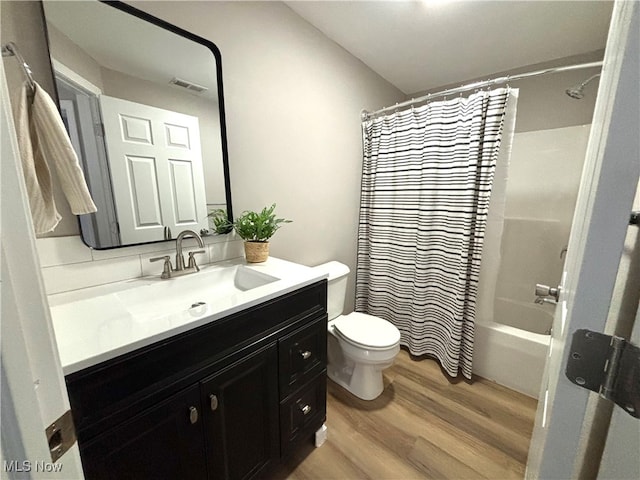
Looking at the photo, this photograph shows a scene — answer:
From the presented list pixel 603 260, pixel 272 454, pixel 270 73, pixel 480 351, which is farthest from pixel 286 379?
pixel 270 73

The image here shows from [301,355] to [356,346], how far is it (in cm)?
48

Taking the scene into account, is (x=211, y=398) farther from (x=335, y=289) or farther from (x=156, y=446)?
(x=335, y=289)

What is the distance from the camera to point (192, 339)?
783mm

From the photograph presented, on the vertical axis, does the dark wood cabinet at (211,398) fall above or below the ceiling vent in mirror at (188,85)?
below

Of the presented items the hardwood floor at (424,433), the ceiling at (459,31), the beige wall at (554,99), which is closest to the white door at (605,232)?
the hardwood floor at (424,433)

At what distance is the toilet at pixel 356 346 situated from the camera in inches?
59.6

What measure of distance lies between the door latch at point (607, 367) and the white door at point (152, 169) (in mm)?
1368

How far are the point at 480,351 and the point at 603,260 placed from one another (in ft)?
6.13

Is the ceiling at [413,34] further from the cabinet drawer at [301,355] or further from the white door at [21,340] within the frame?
the cabinet drawer at [301,355]

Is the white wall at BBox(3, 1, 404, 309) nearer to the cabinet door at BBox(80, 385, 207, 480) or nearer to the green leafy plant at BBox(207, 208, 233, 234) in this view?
the green leafy plant at BBox(207, 208, 233, 234)

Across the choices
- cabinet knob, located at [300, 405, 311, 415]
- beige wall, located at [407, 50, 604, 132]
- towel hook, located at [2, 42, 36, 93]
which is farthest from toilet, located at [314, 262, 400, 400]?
beige wall, located at [407, 50, 604, 132]

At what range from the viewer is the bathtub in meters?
1.61

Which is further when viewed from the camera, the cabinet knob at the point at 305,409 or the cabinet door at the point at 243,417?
the cabinet knob at the point at 305,409

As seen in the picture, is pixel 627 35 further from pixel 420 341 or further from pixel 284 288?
pixel 420 341
